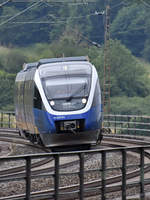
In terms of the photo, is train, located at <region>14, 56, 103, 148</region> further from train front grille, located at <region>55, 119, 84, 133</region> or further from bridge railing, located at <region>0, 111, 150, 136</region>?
bridge railing, located at <region>0, 111, 150, 136</region>

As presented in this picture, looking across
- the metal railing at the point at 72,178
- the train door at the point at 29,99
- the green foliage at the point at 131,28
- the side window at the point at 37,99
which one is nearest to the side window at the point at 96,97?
the side window at the point at 37,99

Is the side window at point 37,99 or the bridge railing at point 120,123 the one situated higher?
the side window at point 37,99

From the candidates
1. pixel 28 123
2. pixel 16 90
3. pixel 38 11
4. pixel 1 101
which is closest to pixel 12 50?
pixel 16 90

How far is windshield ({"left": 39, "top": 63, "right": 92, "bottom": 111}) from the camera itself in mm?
19953

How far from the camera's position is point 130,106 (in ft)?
303

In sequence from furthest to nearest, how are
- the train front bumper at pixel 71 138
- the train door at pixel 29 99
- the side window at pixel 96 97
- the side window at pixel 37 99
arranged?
1. the train door at pixel 29 99
2. the side window at pixel 37 99
3. the side window at pixel 96 97
4. the train front bumper at pixel 71 138

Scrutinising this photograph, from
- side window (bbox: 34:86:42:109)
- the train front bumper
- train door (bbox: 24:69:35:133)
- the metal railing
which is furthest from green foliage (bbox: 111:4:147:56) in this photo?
the metal railing

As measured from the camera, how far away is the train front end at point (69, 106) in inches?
779

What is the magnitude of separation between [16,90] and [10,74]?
4772 centimetres

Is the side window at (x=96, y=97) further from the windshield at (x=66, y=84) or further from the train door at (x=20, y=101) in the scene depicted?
the train door at (x=20, y=101)

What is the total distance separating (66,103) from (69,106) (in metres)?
0.14

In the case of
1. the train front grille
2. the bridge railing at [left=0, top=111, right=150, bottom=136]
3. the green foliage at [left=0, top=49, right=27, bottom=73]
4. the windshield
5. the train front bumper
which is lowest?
the bridge railing at [left=0, top=111, right=150, bottom=136]

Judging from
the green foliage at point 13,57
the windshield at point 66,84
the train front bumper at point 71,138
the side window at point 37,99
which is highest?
the windshield at point 66,84

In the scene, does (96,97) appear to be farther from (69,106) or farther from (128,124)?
(128,124)
